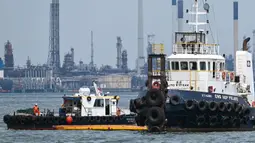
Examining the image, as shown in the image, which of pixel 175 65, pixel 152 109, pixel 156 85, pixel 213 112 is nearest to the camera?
pixel 152 109

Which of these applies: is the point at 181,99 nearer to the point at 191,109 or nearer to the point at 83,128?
the point at 191,109

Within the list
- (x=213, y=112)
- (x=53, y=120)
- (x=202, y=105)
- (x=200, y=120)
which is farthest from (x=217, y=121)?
(x=53, y=120)

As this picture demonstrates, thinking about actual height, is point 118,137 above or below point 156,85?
below

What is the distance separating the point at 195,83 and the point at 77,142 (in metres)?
9.78

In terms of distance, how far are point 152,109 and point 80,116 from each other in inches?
332

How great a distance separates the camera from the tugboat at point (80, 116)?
232 ft

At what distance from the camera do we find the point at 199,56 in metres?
66.5

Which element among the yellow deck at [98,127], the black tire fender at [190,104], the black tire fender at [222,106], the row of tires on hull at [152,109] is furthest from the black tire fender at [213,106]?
the yellow deck at [98,127]

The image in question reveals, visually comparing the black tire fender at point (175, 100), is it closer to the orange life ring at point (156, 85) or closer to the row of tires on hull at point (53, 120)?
the orange life ring at point (156, 85)

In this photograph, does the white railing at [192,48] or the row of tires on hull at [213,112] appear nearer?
the row of tires on hull at [213,112]

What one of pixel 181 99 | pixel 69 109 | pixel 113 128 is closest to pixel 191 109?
pixel 181 99

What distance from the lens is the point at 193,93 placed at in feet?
210

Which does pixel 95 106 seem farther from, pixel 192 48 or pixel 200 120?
pixel 200 120

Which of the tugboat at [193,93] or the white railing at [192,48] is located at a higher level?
the white railing at [192,48]
